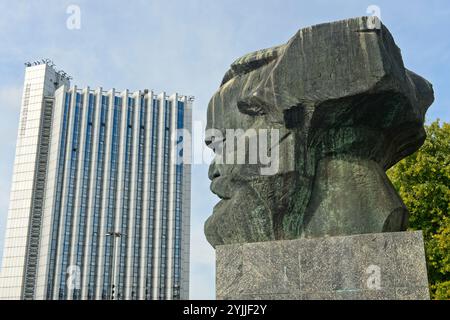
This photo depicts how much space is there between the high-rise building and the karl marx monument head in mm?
55583

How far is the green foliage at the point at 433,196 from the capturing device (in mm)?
14586

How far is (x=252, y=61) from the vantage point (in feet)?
24.0

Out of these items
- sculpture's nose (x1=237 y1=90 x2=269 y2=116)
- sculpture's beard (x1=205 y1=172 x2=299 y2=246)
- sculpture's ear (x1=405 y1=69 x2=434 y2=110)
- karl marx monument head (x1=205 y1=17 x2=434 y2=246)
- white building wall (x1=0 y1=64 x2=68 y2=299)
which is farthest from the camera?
white building wall (x1=0 y1=64 x2=68 y2=299)

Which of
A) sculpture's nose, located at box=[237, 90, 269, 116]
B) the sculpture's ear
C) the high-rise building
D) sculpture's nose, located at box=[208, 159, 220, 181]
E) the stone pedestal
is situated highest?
the high-rise building

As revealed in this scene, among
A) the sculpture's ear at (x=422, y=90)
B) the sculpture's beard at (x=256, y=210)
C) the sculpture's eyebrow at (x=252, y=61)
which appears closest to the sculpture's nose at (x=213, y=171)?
the sculpture's beard at (x=256, y=210)

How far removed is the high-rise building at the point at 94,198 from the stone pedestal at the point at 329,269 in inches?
2195

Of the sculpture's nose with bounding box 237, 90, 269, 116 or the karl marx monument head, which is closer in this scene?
the karl marx monument head

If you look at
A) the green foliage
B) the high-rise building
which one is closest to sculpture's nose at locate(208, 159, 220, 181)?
the green foliage

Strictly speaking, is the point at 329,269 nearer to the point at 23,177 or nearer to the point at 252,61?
the point at 252,61

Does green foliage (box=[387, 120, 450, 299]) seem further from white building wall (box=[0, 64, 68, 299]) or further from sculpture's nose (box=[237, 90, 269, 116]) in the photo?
white building wall (box=[0, 64, 68, 299])

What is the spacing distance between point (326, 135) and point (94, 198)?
199 feet

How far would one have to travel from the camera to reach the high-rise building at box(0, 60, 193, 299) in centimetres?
6228

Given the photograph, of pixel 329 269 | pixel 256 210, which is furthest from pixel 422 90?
pixel 329 269

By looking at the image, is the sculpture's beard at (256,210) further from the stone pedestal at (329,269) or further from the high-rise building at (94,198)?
the high-rise building at (94,198)
